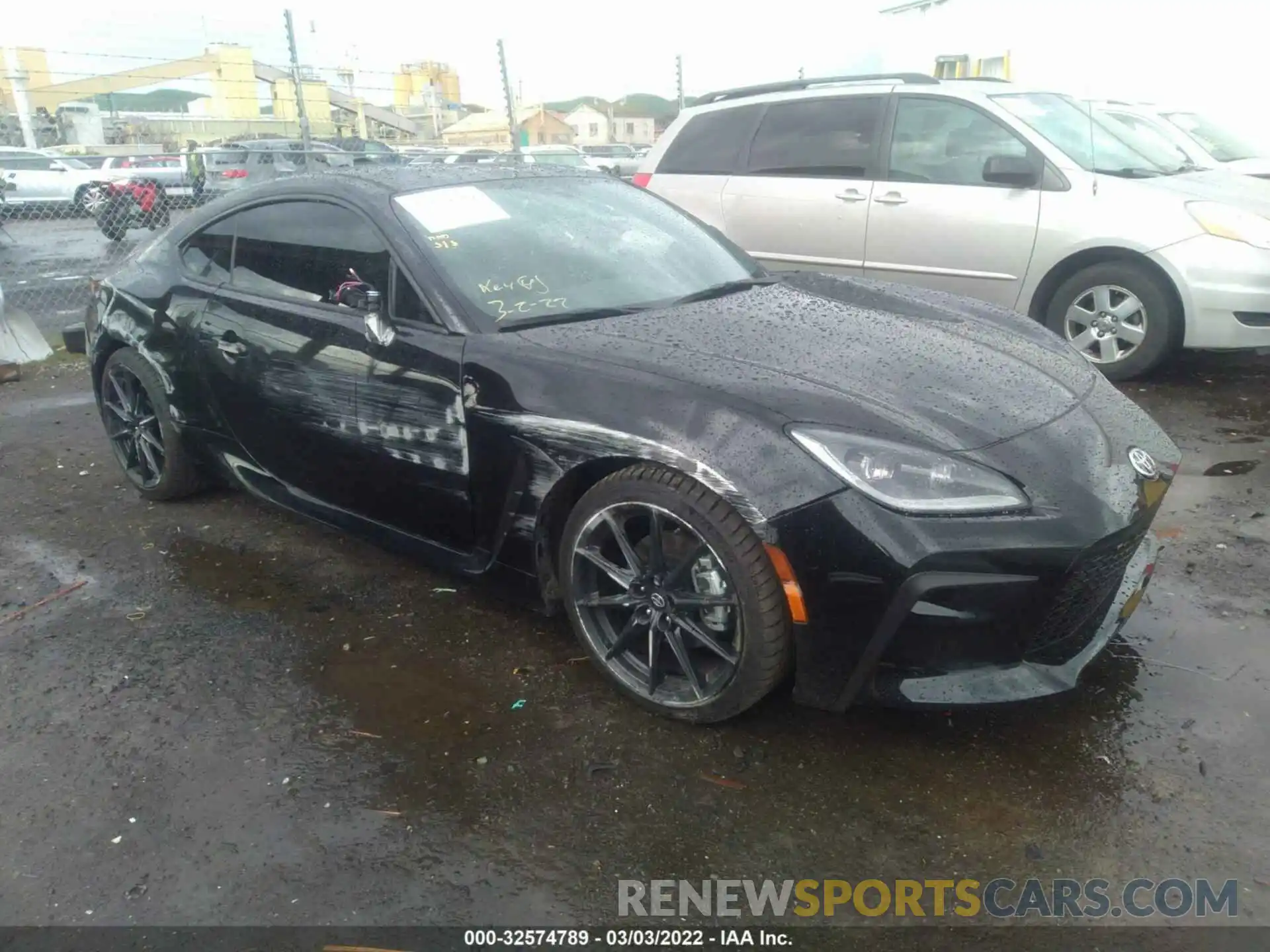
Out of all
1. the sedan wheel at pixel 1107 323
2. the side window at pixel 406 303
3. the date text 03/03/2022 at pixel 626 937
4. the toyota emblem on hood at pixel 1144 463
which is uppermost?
the side window at pixel 406 303

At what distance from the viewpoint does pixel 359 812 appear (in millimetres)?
2379

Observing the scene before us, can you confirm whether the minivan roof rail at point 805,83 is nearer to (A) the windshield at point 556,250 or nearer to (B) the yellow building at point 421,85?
(A) the windshield at point 556,250

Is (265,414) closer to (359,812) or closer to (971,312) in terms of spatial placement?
(359,812)

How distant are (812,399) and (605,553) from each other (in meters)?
0.72

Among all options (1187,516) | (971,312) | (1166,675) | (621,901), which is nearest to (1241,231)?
(1187,516)

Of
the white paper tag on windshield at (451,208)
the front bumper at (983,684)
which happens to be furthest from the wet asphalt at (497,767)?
the white paper tag on windshield at (451,208)

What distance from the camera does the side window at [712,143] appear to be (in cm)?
659

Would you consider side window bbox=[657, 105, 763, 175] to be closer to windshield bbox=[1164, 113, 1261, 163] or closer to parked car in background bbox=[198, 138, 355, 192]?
windshield bbox=[1164, 113, 1261, 163]

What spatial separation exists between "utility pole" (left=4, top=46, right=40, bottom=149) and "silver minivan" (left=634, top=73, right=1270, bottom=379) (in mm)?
10209

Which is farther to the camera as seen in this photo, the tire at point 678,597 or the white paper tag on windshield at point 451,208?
the white paper tag on windshield at point 451,208

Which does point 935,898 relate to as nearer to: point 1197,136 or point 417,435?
point 417,435

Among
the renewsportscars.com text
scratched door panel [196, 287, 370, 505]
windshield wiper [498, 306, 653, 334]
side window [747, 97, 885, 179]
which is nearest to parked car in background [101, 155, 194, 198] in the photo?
side window [747, 97, 885, 179]

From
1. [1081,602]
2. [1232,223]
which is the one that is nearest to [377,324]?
[1081,602]

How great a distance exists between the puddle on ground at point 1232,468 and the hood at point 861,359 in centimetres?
155
